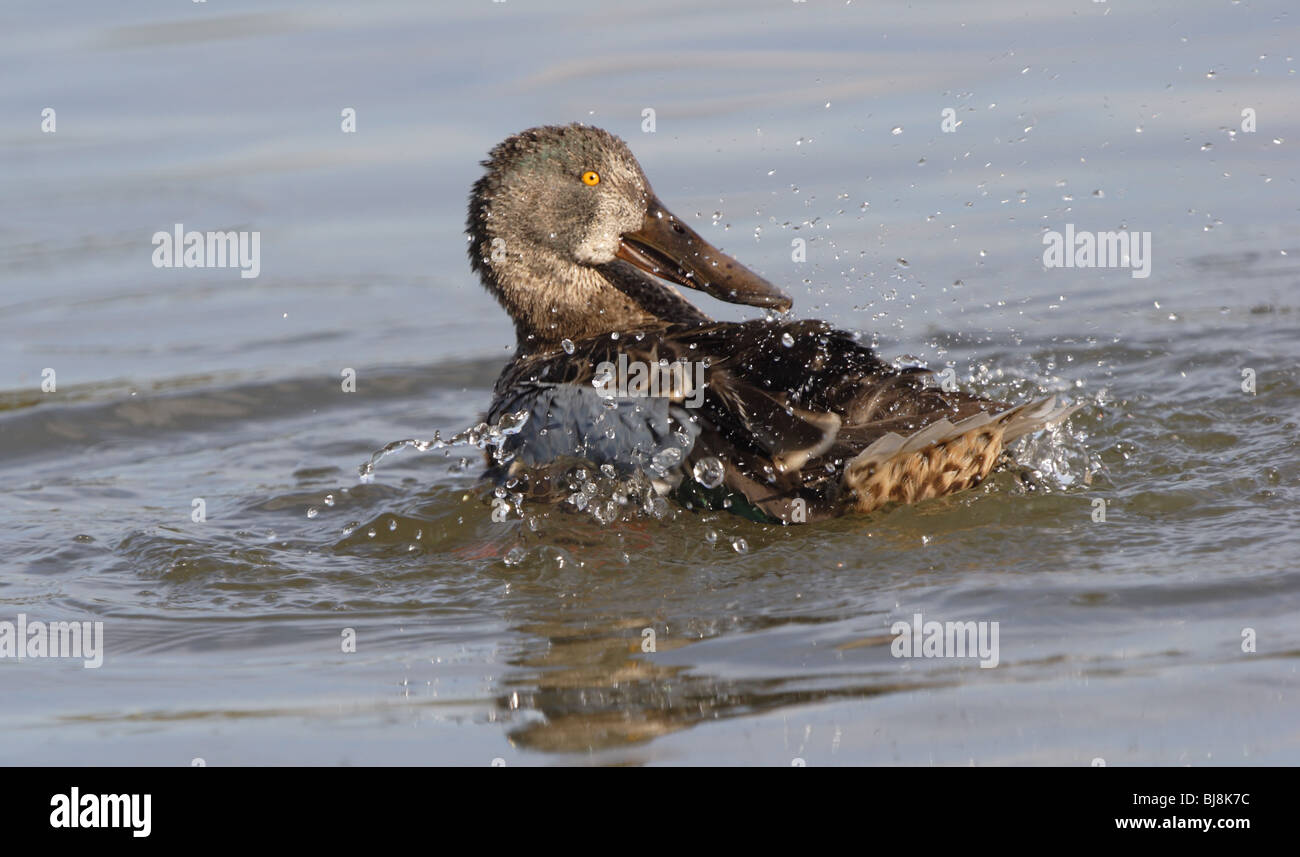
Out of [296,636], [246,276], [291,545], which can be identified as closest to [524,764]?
[296,636]

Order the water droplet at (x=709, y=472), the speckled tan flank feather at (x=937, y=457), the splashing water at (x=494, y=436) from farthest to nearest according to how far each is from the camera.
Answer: the splashing water at (x=494, y=436) < the water droplet at (x=709, y=472) < the speckled tan flank feather at (x=937, y=457)

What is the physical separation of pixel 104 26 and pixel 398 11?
2.02 metres

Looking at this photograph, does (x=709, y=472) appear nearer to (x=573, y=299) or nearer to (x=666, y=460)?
(x=666, y=460)

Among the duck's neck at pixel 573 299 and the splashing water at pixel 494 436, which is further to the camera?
the duck's neck at pixel 573 299

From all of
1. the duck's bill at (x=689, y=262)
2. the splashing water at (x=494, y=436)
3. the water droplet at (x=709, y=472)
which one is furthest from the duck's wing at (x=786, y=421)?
the duck's bill at (x=689, y=262)

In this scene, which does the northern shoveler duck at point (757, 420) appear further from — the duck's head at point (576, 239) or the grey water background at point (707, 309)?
the duck's head at point (576, 239)

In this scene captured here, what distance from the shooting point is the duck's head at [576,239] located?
644cm

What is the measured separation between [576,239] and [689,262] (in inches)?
18.4

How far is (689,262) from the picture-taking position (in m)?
6.39

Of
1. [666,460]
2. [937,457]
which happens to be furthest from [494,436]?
[937,457]

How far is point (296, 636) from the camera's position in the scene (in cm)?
478

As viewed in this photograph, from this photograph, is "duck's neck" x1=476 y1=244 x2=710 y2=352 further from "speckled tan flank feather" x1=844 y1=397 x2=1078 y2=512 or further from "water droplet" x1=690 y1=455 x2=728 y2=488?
"speckled tan flank feather" x1=844 y1=397 x2=1078 y2=512

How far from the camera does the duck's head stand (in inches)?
253

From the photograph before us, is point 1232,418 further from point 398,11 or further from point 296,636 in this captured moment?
point 398,11
